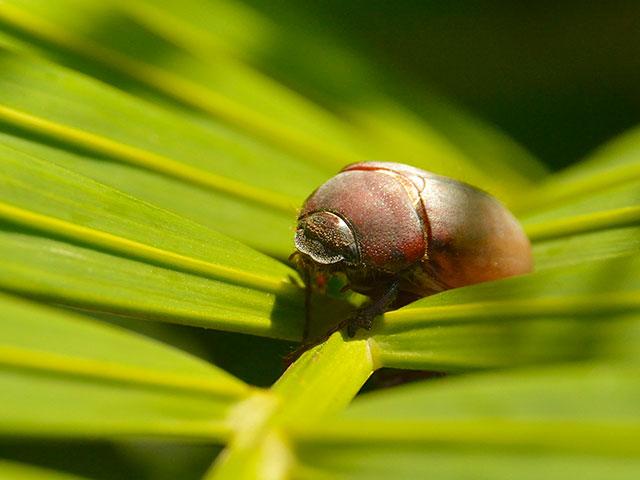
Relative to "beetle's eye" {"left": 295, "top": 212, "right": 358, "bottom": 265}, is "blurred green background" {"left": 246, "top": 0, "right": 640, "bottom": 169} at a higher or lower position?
higher

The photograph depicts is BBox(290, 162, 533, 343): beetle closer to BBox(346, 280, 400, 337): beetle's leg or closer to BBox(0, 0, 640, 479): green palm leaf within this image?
BBox(346, 280, 400, 337): beetle's leg

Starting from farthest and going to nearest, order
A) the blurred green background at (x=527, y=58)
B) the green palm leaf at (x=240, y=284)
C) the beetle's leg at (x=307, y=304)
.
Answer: the blurred green background at (x=527, y=58)
the beetle's leg at (x=307, y=304)
the green palm leaf at (x=240, y=284)

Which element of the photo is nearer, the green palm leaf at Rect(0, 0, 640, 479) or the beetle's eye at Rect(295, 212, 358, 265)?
the green palm leaf at Rect(0, 0, 640, 479)

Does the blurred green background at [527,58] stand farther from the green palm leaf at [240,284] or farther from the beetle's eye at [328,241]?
the beetle's eye at [328,241]

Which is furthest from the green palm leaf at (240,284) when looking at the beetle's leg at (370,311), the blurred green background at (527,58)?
the blurred green background at (527,58)

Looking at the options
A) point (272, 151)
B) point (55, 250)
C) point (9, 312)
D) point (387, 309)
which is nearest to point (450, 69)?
point (272, 151)

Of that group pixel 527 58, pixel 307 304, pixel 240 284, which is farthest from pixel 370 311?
pixel 527 58

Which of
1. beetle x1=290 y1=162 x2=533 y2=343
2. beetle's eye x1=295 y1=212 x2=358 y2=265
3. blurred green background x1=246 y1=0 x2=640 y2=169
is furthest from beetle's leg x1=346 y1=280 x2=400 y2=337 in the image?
blurred green background x1=246 y1=0 x2=640 y2=169
